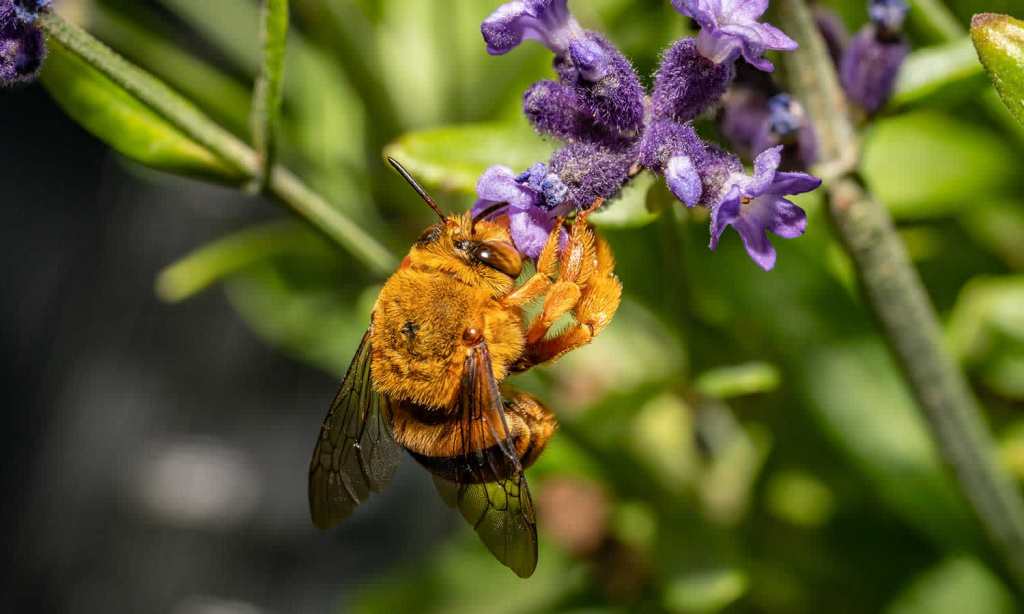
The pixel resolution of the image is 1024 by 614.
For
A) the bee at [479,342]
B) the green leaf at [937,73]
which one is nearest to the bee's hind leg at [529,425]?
the bee at [479,342]

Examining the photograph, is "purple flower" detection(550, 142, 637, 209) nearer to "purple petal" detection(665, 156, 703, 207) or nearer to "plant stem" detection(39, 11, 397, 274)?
"purple petal" detection(665, 156, 703, 207)

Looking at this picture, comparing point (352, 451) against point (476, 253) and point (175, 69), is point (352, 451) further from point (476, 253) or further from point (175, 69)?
point (175, 69)

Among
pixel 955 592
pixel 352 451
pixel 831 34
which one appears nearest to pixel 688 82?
pixel 831 34

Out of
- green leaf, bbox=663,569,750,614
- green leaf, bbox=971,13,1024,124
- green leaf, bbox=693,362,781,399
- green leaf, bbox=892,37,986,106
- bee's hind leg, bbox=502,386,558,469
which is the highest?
green leaf, bbox=971,13,1024,124

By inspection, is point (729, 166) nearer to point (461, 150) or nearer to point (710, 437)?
point (461, 150)

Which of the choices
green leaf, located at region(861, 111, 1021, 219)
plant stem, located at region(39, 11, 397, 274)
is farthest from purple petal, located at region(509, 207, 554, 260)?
green leaf, located at region(861, 111, 1021, 219)

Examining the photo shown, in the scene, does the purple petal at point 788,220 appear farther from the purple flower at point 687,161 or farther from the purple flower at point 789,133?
the purple flower at point 789,133
